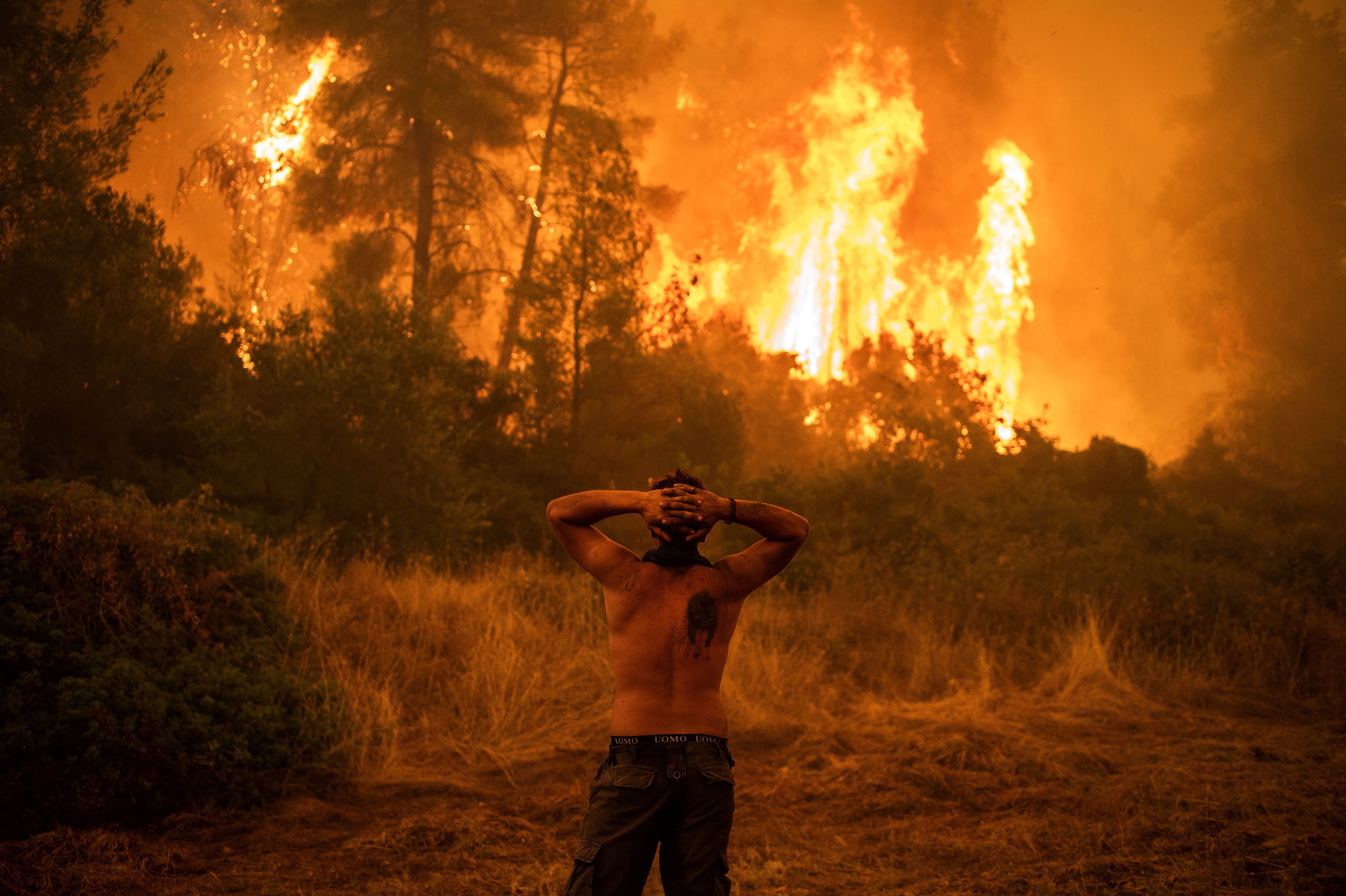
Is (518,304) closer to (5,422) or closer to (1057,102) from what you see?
(5,422)

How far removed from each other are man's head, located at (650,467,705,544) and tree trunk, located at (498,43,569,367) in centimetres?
1692

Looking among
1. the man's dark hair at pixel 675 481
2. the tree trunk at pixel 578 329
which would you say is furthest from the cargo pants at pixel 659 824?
the tree trunk at pixel 578 329

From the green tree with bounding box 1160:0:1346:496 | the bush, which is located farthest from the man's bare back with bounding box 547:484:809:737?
the green tree with bounding box 1160:0:1346:496

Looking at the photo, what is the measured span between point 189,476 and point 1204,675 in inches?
554

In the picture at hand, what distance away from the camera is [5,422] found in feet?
38.1

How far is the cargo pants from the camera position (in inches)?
117

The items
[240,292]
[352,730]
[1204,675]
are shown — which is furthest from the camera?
[240,292]

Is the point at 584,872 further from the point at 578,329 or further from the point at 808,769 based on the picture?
the point at 578,329

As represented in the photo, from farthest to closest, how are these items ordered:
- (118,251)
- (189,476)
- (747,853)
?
(118,251), (189,476), (747,853)

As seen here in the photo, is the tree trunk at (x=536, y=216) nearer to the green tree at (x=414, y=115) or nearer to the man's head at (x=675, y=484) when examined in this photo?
the green tree at (x=414, y=115)

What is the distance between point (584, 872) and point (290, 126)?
23564mm

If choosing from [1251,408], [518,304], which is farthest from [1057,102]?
[518,304]

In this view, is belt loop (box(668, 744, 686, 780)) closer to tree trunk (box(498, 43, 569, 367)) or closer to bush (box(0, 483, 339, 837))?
bush (box(0, 483, 339, 837))

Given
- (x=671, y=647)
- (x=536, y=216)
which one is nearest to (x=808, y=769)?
(x=671, y=647)
